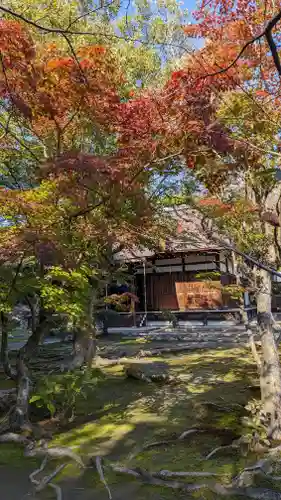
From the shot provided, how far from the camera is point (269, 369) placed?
5930 millimetres

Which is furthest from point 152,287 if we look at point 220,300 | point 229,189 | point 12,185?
point 229,189

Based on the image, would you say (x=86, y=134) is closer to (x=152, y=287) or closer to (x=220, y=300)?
(x=220, y=300)

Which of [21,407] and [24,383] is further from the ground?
[24,383]

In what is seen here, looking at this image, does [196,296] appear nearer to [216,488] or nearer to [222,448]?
[222,448]

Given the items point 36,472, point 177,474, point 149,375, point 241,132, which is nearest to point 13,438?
point 36,472

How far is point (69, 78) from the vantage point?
489 cm

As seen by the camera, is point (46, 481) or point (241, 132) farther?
point (241, 132)

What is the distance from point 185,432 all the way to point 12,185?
528cm

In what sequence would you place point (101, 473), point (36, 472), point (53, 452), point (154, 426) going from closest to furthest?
point (101, 473) < point (36, 472) < point (53, 452) < point (154, 426)

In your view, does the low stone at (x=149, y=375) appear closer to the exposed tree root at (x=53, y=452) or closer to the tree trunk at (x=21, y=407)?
the tree trunk at (x=21, y=407)

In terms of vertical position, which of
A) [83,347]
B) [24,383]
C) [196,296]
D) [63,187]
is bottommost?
[24,383]

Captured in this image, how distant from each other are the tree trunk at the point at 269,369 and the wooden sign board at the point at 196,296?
11.0 metres

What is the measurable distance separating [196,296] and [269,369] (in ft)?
39.0

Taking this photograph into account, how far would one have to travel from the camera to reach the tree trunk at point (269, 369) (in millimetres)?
5578
